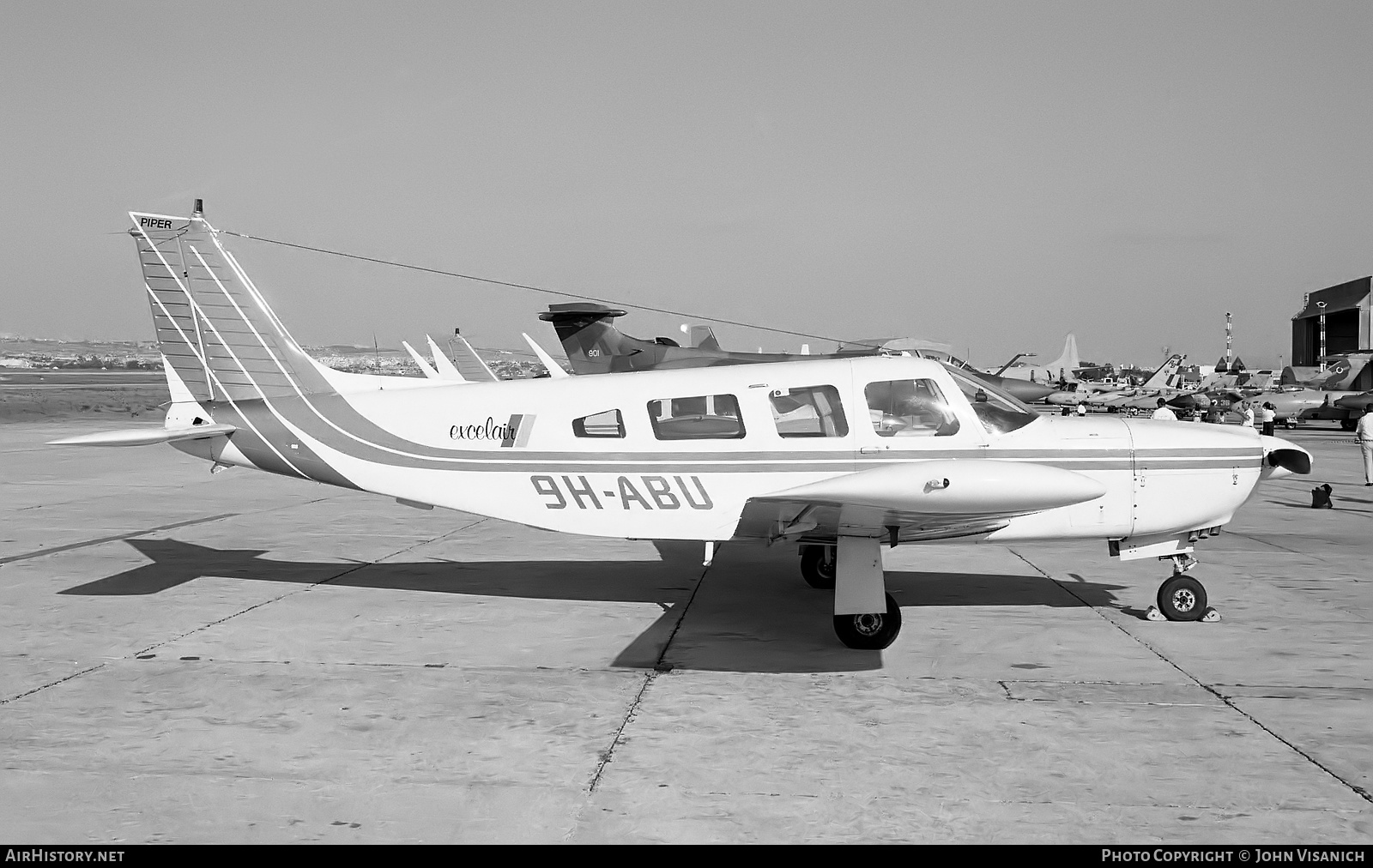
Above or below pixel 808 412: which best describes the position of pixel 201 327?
above

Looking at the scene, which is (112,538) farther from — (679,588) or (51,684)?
(679,588)

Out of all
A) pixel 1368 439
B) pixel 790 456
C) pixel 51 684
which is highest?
pixel 790 456

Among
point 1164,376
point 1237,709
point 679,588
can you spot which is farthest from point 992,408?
point 1164,376

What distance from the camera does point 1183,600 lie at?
28.7 ft

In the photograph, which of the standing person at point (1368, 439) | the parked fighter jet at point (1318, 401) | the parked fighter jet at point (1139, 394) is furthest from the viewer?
the parked fighter jet at point (1139, 394)

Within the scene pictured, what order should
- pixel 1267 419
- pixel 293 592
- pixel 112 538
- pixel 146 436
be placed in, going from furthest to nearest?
pixel 1267 419 → pixel 112 538 → pixel 293 592 → pixel 146 436

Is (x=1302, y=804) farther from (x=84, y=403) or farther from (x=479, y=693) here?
(x=84, y=403)

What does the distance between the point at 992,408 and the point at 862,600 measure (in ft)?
6.31

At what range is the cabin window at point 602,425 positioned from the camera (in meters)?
8.55

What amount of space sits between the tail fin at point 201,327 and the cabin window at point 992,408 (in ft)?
18.9

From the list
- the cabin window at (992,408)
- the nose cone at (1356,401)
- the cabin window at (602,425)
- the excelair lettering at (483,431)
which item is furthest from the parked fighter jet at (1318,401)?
the excelair lettering at (483,431)

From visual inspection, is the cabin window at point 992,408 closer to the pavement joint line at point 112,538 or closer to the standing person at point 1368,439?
the pavement joint line at point 112,538

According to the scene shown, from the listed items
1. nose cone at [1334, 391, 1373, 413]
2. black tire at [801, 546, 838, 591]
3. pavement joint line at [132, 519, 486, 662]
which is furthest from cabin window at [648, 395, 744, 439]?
nose cone at [1334, 391, 1373, 413]

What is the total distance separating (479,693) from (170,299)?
17.6 ft
